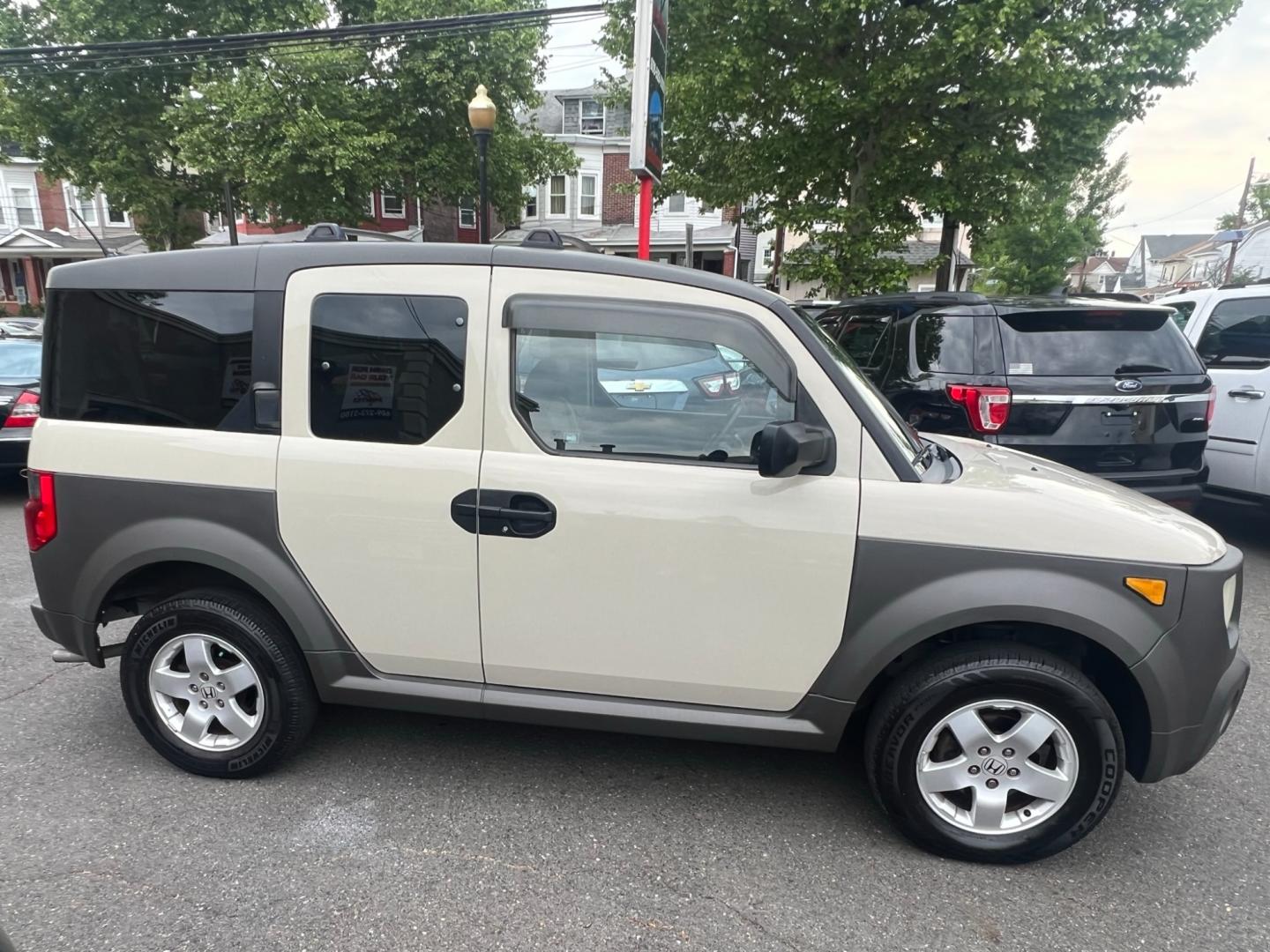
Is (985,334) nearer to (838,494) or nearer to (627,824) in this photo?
(838,494)

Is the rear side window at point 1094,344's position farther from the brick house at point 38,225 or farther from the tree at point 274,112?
the brick house at point 38,225

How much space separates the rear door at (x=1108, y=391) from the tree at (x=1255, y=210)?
3714cm

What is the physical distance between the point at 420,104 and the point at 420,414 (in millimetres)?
19441

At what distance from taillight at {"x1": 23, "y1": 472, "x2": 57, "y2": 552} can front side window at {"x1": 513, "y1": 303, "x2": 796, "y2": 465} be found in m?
1.82

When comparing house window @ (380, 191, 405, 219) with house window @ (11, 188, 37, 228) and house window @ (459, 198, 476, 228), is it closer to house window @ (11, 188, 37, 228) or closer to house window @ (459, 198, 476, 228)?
house window @ (459, 198, 476, 228)

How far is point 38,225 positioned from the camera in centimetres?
3497

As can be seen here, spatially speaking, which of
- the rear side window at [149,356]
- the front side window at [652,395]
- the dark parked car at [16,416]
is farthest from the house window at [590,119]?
the front side window at [652,395]

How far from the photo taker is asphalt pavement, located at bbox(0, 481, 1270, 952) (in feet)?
7.16

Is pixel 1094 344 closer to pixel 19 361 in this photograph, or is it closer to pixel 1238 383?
pixel 1238 383

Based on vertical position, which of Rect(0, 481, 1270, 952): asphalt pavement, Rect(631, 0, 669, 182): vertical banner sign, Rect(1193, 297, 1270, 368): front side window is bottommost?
Rect(0, 481, 1270, 952): asphalt pavement

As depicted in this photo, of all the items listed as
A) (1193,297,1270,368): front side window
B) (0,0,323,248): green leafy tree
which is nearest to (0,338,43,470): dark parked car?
(1193,297,1270,368): front side window

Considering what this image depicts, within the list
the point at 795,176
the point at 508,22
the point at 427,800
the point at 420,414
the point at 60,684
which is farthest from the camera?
the point at 508,22

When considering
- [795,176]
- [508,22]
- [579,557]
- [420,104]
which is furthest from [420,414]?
[420,104]

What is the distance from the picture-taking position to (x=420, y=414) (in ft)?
8.46
